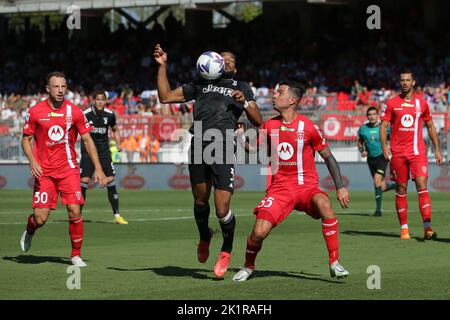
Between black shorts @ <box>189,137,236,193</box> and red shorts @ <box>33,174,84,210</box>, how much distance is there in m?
1.69

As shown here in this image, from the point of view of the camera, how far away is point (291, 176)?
11125 mm

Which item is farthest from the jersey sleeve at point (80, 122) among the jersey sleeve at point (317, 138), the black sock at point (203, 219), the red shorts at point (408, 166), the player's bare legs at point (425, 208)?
the player's bare legs at point (425, 208)

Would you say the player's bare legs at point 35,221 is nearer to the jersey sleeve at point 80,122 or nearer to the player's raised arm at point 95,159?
the player's raised arm at point 95,159

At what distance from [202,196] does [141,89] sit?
3568cm

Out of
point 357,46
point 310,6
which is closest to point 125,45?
point 310,6

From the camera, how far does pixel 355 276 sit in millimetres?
11359

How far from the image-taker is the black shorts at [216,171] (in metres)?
11.5

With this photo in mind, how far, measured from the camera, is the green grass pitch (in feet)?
33.7

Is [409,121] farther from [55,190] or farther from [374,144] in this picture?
[374,144]

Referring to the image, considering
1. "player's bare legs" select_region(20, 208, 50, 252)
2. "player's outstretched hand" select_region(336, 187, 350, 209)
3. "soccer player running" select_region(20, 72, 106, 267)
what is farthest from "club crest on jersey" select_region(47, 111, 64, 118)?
"player's outstretched hand" select_region(336, 187, 350, 209)

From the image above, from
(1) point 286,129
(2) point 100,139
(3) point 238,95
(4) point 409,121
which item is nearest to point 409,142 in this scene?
(4) point 409,121

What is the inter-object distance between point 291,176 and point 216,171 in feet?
2.86

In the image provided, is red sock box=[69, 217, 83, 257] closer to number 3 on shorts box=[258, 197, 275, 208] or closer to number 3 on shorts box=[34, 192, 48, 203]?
number 3 on shorts box=[34, 192, 48, 203]
